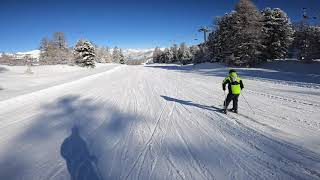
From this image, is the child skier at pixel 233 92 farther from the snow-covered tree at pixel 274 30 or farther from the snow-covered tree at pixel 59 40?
the snow-covered tree at pixel 59 40

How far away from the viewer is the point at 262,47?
105ft

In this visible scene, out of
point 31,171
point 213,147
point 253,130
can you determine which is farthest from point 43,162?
point 253,130

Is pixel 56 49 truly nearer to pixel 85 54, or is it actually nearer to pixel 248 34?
pixel 85 54

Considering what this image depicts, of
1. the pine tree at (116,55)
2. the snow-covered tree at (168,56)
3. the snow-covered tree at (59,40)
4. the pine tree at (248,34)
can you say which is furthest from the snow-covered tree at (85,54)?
the pine tree at (116,55)

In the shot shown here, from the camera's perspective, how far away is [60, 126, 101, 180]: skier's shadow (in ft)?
14.3

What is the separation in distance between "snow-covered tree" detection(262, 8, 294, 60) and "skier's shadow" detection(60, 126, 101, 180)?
1313 inches

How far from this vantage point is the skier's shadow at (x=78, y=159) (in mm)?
4359

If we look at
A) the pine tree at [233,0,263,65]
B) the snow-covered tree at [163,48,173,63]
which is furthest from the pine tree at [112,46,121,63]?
the pine tree at [233,0,263,65]

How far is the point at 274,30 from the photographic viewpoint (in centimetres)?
3481

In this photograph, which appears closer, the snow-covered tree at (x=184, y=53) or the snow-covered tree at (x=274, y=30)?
the snow-covered tree at (x=274, y=30)

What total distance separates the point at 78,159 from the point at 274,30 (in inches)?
1448

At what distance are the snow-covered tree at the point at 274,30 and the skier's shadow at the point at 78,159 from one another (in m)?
33.4

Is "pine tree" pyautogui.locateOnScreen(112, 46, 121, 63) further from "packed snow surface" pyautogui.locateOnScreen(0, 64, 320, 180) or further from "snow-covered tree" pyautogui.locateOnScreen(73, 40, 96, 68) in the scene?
"packed snow surface" pyautogui.locateOnScreen(0, 64, 320, 180)

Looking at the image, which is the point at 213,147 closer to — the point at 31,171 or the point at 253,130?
the point at 253,130
